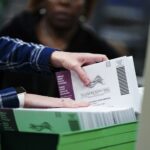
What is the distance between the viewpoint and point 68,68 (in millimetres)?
1412

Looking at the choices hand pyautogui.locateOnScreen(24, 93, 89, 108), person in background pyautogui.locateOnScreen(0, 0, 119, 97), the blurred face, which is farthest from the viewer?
the blurred face

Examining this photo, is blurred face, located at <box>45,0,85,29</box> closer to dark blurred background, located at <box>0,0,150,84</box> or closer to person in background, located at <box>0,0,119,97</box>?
person in background, located at <box>0,0,119,97</box>

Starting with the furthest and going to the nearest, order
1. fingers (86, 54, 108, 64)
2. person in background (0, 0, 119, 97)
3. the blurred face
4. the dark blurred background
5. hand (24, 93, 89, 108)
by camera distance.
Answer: the dark blurred background, the blurred face, person in background (0, 0, 119, 97), fingers (86, 54, 108, 64), hand (24, 93, 89, 108)

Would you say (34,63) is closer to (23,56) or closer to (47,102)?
(23,56)

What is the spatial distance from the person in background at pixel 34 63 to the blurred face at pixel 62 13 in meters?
1.60

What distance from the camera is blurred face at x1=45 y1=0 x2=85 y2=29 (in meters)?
3.14

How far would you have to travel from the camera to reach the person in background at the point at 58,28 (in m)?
2.98

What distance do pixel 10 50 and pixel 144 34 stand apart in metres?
4.45

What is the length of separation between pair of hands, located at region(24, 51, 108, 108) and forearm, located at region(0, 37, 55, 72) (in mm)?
24

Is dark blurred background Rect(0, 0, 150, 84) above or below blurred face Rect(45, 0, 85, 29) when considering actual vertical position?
below

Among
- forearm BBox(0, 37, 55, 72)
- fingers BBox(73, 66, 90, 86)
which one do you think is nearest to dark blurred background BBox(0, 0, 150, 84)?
forearm BBox(0, 37, 55, 72)

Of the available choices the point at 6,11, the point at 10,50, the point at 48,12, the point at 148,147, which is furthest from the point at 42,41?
the point at 6,11

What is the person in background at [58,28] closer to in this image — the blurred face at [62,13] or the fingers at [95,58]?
the blurred face at [62,13]

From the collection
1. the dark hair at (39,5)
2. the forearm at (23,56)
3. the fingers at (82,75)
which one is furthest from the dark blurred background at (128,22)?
the fingers at (82,75)
